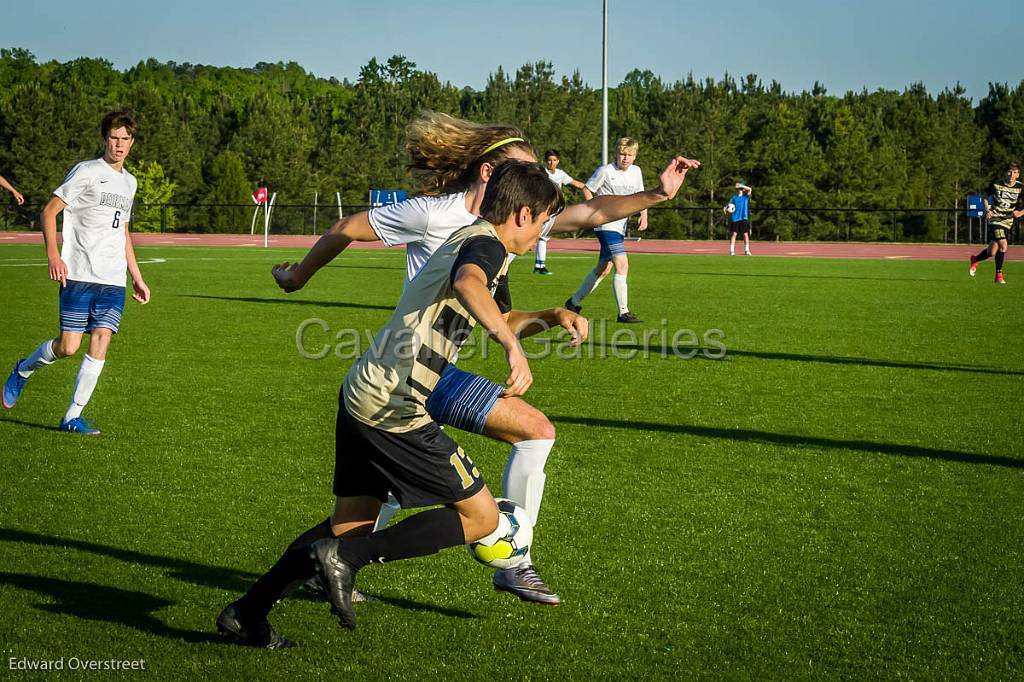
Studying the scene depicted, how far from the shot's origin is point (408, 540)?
371cm

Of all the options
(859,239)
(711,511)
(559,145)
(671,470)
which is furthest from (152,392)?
(559,145)

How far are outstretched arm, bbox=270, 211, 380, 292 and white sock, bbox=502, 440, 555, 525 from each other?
1035 millimetres

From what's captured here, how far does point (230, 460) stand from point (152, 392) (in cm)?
278

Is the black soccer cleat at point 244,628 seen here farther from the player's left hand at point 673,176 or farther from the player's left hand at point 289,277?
the player's left hand at point 673,176

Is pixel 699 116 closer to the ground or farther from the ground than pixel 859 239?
farther from the ground

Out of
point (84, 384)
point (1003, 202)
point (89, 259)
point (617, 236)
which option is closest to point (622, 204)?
point (89, 259)

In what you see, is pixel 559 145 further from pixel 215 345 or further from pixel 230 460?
pixel 230 460

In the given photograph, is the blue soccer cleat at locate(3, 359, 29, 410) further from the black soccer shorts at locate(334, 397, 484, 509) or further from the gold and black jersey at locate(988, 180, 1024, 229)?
the gold and black jersey at locate(988, 180, 1024, 229)

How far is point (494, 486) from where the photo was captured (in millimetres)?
6285

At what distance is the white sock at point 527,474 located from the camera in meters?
4.28

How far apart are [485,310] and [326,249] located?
1249mm

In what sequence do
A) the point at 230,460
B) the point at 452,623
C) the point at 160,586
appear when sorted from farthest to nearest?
the point at 230,460, the point at 160,586, the point at 452,623

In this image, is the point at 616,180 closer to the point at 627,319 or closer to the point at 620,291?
the point at 620,291

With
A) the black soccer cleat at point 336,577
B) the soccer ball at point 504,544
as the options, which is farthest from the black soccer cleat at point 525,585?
the black soccer cleat at point 336,577
